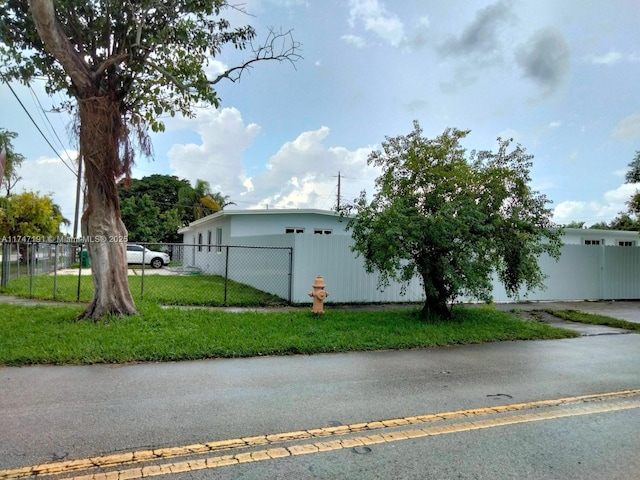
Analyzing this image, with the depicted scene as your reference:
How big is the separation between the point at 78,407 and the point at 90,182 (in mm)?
5544

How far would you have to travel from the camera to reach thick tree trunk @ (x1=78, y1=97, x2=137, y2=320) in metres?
8.44

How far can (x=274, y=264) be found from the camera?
14375 mm

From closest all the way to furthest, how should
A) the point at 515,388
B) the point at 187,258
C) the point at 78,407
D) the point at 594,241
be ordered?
the point at 78,407
the point at 515,388
the point at 594,241
the point at 187,258

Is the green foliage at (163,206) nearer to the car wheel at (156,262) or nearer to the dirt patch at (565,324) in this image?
the car wheel at (156,262)

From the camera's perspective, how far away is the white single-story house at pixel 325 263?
1273cm

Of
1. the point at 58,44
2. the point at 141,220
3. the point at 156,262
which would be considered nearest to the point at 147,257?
the point at 156,262

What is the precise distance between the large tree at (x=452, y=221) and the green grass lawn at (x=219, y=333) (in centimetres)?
96

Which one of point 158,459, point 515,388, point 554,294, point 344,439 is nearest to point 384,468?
point 344,439

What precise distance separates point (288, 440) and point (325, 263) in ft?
29.9

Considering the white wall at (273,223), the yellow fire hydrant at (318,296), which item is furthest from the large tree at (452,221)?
the white wall at (273,223)

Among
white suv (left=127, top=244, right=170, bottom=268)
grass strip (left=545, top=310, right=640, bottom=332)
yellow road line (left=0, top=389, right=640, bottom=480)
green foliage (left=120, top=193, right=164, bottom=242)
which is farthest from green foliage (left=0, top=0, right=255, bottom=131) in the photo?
green foliage (left=120, top=193, right=164, bottom=242)

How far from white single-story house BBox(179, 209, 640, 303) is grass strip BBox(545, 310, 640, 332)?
2.37 metres

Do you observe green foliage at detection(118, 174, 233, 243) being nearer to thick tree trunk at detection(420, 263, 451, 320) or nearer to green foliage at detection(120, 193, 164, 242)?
green foliage at detection(120, 193, 164, 242)

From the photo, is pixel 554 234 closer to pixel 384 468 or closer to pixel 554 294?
pixel 554 294
